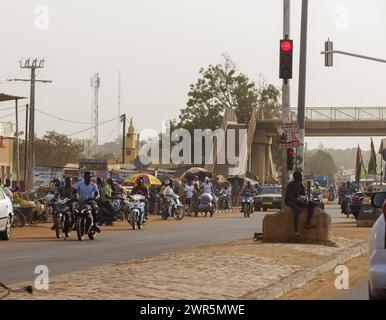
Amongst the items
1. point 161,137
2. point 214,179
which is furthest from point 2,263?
point 161,137

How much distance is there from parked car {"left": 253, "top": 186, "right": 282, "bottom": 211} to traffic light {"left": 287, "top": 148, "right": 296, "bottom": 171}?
2923cm

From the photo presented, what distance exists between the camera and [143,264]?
1557cm

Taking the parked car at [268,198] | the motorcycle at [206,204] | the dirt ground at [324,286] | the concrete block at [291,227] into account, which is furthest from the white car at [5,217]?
the parked car at [268,198]

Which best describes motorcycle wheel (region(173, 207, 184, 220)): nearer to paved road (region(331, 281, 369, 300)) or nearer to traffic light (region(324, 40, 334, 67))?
traffic light (region(324, 40, 334, 67))

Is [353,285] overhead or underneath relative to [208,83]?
underneath

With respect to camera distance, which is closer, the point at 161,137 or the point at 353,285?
the point at 353,285

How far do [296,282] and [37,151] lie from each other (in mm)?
112406

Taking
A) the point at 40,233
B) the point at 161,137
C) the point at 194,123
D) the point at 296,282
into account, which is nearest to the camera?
the point at 296,282

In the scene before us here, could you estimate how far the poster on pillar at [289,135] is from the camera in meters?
22.8

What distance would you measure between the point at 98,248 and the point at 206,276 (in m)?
8.57

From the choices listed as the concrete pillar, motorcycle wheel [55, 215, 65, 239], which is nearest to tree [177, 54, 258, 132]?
the concrete pillar

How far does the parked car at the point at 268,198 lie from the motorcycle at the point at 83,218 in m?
29.0

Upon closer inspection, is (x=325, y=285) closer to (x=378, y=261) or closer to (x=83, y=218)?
(x=378, y=261)
